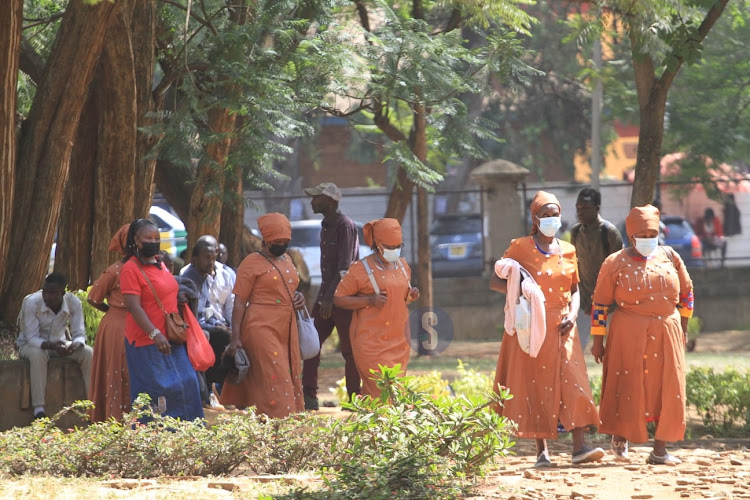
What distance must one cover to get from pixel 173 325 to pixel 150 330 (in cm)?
22

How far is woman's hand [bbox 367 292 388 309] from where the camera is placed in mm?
8461

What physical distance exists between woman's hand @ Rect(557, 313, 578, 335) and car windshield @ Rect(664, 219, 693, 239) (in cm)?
1866

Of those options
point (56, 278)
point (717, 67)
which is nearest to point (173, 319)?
point (56, 278)

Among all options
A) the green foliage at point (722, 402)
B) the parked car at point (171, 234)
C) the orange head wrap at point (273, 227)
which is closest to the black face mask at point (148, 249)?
the orange head wrap at point (273, 227)

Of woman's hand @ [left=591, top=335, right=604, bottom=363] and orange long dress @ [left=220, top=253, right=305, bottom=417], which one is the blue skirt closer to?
orange long dress @ [left=220, top=253, right=305, bottom=417]

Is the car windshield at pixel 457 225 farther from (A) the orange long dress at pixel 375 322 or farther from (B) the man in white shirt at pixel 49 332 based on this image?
(A) the orange long dress at pixel 375 322

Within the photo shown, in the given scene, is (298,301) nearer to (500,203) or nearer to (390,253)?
(390,253)

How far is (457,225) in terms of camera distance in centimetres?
2428

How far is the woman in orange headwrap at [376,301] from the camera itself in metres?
8.50

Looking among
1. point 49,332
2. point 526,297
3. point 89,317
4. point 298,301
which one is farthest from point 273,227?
point 89,317

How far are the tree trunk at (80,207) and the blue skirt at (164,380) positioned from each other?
3.49m

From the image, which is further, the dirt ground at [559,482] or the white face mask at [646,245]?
the white face mask at [646,245]

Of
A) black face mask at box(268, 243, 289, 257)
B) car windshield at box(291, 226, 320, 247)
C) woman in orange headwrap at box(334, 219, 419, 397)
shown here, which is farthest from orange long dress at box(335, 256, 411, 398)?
car windshield at box(291, 226, 320, 247)

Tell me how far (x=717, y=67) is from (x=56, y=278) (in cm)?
1624
